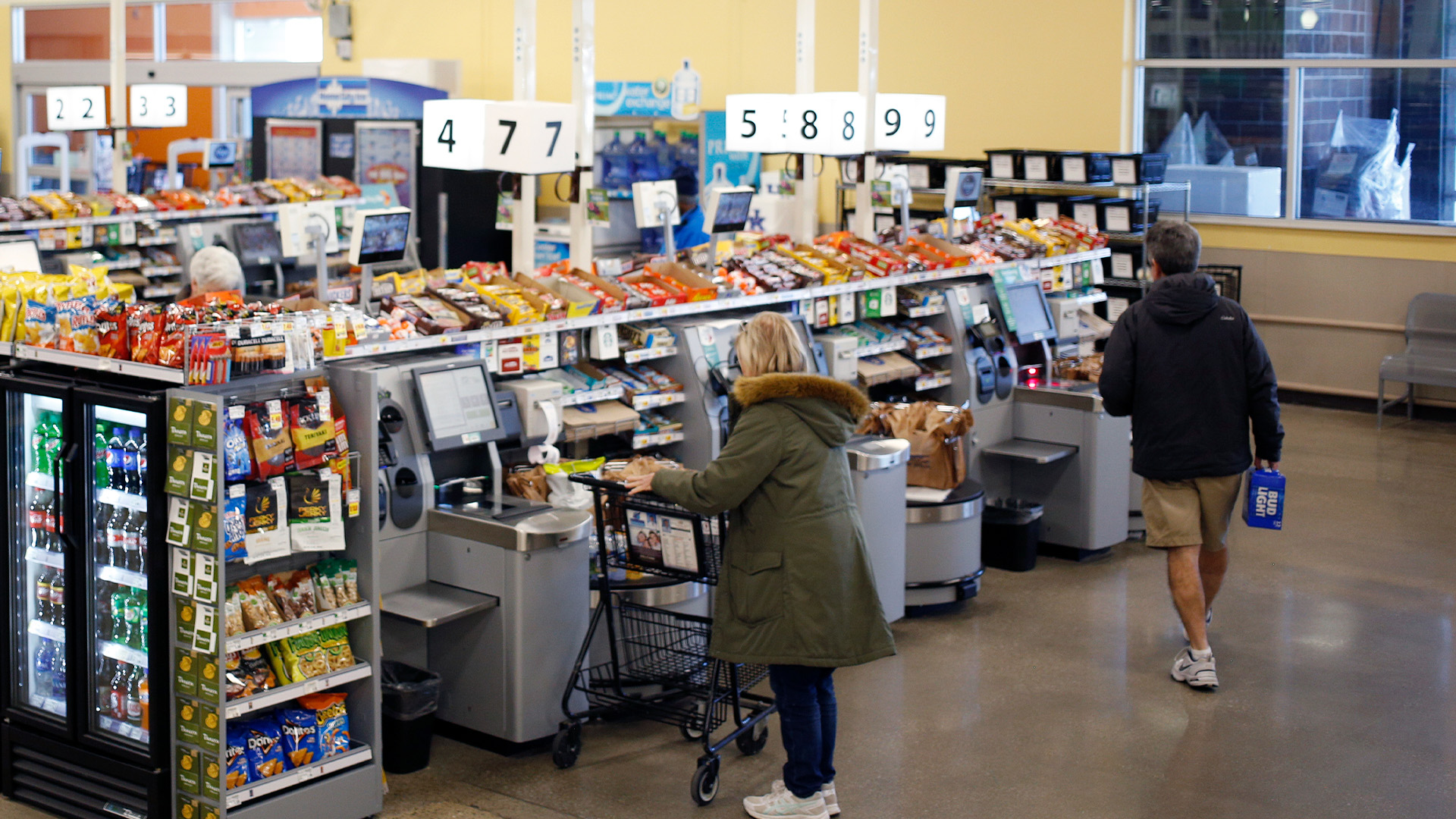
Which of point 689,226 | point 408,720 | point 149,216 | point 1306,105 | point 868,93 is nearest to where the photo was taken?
point 408,720

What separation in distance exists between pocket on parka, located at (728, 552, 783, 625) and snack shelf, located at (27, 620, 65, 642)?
196 centimetres

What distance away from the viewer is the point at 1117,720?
5285 mm

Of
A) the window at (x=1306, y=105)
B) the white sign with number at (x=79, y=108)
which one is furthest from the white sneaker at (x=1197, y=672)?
the white sign with number at (x=79, y=108)

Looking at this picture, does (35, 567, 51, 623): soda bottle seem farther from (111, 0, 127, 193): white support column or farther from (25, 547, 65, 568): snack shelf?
(111, 0, 127, 193): white support column

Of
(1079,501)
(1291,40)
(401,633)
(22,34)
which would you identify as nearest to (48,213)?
(401,633)

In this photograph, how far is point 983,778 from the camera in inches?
188

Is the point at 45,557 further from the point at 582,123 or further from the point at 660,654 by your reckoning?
the point at 582,123

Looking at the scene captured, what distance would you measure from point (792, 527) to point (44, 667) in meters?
2.30

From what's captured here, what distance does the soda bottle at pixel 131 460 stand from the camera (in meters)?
4.16

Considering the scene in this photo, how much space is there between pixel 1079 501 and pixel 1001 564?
50 centimetres

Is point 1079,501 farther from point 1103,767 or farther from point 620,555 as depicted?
point 620,555

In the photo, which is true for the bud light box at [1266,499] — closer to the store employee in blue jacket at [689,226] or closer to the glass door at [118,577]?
the glass door at [118,577]

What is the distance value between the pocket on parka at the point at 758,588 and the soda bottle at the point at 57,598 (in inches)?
77.9

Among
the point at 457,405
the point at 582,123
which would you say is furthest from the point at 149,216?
the point at 457,405
